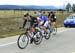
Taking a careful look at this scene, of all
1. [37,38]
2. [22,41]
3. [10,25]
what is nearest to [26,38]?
[22,41]

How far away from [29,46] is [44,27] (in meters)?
3.18

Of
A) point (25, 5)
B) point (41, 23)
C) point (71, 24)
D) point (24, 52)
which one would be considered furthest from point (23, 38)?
point (25, 5)

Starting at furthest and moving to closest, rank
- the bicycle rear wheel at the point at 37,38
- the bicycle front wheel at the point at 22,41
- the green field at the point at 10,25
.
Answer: the green field at the point at 10,25, the bicycle rear wheel at the point at 37,38, the bicycle front wheel at the point at 22,41

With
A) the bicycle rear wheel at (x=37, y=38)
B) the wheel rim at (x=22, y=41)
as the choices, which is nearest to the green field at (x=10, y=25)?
the bicycle rear wheel at (x=37, y=38)

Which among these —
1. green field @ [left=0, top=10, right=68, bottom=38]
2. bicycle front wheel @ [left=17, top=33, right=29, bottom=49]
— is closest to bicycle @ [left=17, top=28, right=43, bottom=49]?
bicycle front wheel @ [left=17, top=33, right=29, bottom=49]

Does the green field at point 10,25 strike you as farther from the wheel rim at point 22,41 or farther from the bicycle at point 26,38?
the wheel rim at point 22,41

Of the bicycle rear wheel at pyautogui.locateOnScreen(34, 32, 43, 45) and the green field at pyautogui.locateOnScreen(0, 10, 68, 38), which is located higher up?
the bicycle rear wheel at pyautogui.locateOnScreen(34, 32, 43, 45)

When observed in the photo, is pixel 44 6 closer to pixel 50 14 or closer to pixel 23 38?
pixel 50 14

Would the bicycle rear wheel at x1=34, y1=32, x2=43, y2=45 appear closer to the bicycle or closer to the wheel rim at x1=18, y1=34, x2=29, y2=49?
the bicycle

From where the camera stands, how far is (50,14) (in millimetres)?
20266

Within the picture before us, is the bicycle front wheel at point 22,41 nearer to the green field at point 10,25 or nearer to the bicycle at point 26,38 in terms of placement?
the bicycle at point 26,38

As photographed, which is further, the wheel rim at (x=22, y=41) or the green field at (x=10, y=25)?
the green field at (x=10, y=25)

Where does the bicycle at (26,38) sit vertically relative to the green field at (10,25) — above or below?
above

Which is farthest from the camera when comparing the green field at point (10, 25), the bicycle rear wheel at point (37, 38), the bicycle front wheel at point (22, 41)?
the green field at point (10, 25)
